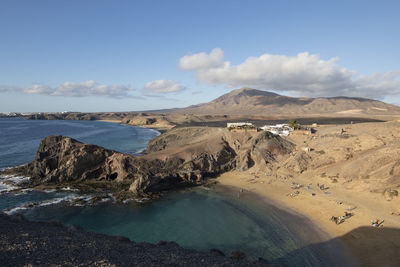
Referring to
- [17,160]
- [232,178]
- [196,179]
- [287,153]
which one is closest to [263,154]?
[287,153]

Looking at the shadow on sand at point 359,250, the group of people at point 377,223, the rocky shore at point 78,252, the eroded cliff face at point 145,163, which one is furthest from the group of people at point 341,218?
the eroded cliff face at point 145,163

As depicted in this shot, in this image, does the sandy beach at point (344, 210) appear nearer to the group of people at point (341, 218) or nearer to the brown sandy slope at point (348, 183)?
the brown sandy slope at point (348, 183)

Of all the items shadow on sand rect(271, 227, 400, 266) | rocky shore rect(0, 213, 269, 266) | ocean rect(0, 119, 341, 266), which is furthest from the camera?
ocean rect(0, 119, 341, 266)

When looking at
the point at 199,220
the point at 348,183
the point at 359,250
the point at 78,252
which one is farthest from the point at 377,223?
the point at 78,252

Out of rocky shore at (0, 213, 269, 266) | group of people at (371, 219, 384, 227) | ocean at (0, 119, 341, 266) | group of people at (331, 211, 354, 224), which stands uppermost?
rocky shore at (0, 213, 269, 266)

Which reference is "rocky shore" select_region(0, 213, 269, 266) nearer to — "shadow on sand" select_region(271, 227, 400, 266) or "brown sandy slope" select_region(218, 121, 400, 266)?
"shadow on sand" select_region(271, 227, 400, 266)

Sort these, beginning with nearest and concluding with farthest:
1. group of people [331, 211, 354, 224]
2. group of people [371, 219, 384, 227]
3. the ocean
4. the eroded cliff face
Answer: the ocean < group of people [371, 219, 384, 227] < group of people [331, 211, 354, 224] < the eroded cliff face

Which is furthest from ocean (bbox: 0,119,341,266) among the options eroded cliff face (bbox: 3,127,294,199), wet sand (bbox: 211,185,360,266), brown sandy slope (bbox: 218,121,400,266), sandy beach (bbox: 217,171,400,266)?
eroded cliff face (bbox: 3,127,294,199)
